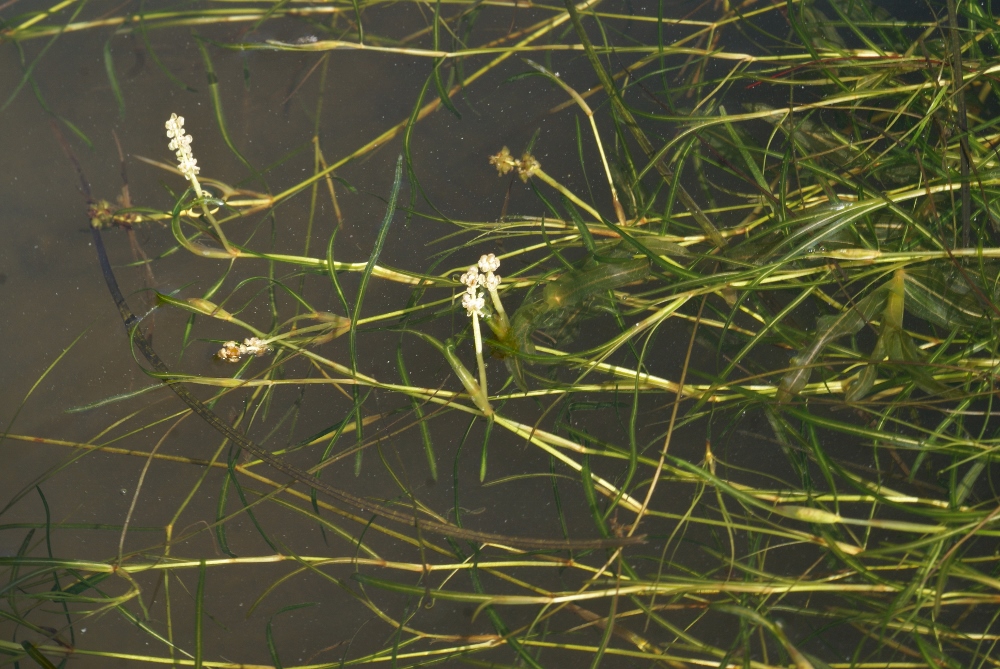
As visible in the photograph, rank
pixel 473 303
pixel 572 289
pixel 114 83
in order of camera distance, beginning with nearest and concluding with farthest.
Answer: pixel 473 303, pixel 572 289, pixel 114 83

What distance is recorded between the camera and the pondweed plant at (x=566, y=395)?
2.11 ft

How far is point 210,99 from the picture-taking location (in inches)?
27.6

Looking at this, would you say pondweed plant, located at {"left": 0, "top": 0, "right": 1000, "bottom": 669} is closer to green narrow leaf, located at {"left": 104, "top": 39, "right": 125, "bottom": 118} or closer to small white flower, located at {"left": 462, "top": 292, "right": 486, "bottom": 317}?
green narrow leaf, located at {"left": 104, "top": 39, "right": 125, "bottom": 118}

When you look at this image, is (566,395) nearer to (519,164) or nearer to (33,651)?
(519,164)

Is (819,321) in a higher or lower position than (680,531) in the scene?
higher

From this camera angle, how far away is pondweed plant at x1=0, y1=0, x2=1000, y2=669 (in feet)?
2.11

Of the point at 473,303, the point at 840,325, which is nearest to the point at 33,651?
the point at 473,303

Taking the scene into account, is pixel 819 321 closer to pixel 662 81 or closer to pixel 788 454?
pixel 788 454

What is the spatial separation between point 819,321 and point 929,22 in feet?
1.24

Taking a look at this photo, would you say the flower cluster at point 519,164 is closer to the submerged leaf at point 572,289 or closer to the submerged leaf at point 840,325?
the submerged leaf at point 572,289

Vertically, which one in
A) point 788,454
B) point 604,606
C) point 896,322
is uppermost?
point 896,322

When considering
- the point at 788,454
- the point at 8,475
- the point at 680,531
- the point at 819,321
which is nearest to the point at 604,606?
the point at 680,531

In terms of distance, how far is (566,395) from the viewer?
2.17ft

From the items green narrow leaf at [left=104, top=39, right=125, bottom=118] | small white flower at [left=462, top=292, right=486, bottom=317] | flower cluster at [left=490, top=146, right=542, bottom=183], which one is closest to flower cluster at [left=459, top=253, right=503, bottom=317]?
small white flower at [left=462, top=292, right=486, bottom=317]
